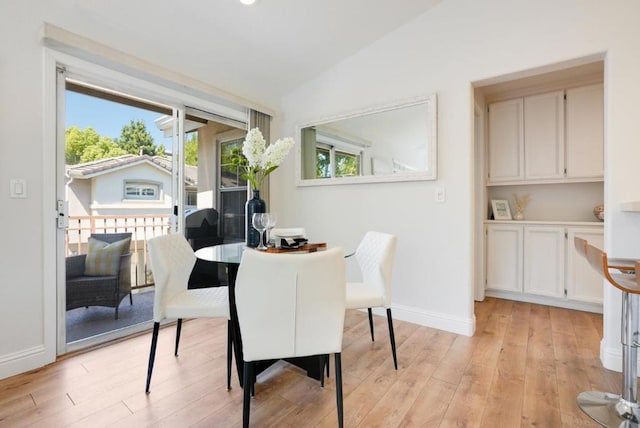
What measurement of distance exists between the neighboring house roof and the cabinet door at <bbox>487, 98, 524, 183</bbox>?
11.2 ft

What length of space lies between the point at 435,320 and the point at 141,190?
2888 mm

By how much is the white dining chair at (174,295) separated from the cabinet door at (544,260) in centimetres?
325

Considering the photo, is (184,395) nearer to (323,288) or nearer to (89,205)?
(323,288)

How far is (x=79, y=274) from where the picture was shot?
240 cm

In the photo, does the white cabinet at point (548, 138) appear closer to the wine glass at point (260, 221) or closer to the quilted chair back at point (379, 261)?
the quilted chair back at point (379, 261)

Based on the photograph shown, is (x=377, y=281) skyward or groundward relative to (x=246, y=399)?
skyward

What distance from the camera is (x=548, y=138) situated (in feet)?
11.0

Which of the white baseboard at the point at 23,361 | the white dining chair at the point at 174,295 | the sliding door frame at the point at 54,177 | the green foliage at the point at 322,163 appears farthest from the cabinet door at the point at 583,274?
the white baseboard at the point at 23,361

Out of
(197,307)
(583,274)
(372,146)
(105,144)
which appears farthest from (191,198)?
(583,274)

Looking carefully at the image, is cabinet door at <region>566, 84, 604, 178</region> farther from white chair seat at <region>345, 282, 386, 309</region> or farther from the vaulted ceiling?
white chair seat at <region>345, 282, 386, 309</region>

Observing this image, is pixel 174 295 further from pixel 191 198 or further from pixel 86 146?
pixel 86 146

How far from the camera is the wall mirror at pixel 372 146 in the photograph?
2.77 metres

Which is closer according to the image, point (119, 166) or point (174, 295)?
point (174, 295)

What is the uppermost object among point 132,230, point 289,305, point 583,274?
point 132,230
